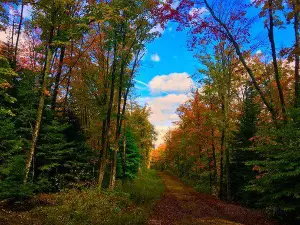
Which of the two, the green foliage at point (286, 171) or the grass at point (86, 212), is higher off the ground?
the green foliage at point (286, 171)

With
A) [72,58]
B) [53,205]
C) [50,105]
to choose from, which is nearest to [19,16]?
[72,58]

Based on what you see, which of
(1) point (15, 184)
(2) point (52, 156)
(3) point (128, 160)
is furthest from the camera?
(3) point (128, 160)

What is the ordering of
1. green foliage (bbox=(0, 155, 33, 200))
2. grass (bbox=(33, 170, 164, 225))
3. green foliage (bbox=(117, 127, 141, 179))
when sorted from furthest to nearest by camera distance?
green foliage (bbox=(117, 127, 141, 179)), green foliage (bbox=(0, 155, 33, 200)), grass (bbox=(33, 170, 164, 225))

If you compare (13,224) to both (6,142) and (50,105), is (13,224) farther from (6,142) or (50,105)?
(50,105)

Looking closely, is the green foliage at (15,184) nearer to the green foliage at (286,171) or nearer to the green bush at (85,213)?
the green bush at (85,213)

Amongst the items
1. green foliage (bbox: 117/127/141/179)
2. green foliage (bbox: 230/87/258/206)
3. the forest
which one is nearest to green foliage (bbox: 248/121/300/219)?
the forest

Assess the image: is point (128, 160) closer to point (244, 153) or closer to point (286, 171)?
point (244, 153)

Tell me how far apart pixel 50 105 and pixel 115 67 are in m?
5.38

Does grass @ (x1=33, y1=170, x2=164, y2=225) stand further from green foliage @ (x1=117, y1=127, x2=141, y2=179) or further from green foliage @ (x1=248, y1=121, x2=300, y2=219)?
green foliage @ (x1=117, y1=127, x2=141, y2=179)

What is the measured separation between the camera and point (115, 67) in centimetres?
1678

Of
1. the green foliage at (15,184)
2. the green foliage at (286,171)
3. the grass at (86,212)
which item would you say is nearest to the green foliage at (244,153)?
the green foliage at (286,171)

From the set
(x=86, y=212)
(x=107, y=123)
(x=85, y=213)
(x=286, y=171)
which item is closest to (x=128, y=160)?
(x=107, y=123)

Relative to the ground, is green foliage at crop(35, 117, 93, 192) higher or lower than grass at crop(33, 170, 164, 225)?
higher

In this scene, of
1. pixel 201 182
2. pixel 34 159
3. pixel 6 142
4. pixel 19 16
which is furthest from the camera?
pixel 201 182
